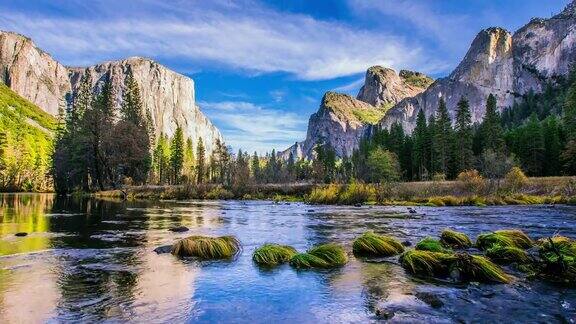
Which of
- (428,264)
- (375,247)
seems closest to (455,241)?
(375,247)

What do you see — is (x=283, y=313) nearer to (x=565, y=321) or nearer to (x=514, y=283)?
(x=565, y=321)

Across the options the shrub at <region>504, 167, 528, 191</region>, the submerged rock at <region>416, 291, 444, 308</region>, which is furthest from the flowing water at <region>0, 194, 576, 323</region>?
the shrub at <region>504, 167, 528, 191</region>

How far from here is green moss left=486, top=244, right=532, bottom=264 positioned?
60.7ft

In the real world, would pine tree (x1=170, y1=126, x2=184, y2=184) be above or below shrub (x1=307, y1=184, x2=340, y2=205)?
above

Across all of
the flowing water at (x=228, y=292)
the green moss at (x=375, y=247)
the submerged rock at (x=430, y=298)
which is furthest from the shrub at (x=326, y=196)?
the submerged rock at (x=430, y=298)

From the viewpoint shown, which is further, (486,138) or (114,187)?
(486,138)

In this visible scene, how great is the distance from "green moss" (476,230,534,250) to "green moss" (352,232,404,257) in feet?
13.6

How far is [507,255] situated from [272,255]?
1014cm

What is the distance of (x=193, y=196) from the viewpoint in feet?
308

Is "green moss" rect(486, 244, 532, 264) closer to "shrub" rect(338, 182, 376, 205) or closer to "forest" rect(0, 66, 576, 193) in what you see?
"shrub" rect(338, 182, 376, 205)

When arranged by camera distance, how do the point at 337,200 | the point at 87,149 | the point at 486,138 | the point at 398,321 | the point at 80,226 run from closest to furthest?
the point at 398,321 < the point at 80,226 < the point at 337,200 < the point at 87,149 < the point at 486,138

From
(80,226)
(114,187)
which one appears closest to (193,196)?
(114,187)

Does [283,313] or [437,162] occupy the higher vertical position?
[437,162]

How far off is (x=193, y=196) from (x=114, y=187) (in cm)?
1733
